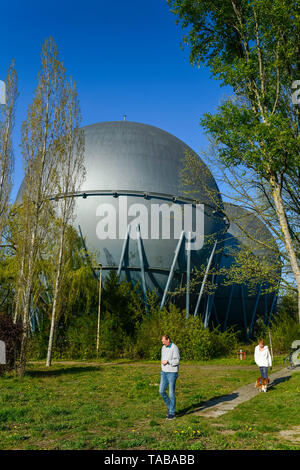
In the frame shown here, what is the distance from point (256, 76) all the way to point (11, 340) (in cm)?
1156

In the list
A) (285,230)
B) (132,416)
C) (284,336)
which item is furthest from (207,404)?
(284,336)

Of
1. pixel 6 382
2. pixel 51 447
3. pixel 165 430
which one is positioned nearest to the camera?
pixel 51 447

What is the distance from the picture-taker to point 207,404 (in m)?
8.68

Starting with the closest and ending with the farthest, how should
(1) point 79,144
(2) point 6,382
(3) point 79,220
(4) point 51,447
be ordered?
(4) point 51,447 → (2) point 6,382 → (1) point 79,144 → (3) point 79,220

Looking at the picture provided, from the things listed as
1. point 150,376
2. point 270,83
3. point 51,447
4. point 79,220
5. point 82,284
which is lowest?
point 150,376

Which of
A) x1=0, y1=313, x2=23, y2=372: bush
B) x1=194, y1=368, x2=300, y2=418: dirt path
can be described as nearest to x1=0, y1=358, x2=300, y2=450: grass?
x1=194, y1=368, x2=300, y2=418: dirt path

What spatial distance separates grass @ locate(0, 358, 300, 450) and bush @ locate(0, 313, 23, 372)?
43cm

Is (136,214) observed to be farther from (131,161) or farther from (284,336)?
(284,336)

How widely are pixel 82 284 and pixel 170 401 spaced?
48.5 feet

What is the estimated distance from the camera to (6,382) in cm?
1209

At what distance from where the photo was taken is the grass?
18.2 ft

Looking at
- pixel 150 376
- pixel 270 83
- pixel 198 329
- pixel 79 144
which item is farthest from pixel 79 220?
pixel 270 83

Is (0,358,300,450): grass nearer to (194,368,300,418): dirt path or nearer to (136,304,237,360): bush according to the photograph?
(194,368,300,418): dirt path

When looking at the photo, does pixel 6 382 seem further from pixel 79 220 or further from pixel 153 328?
pixel 79 220
